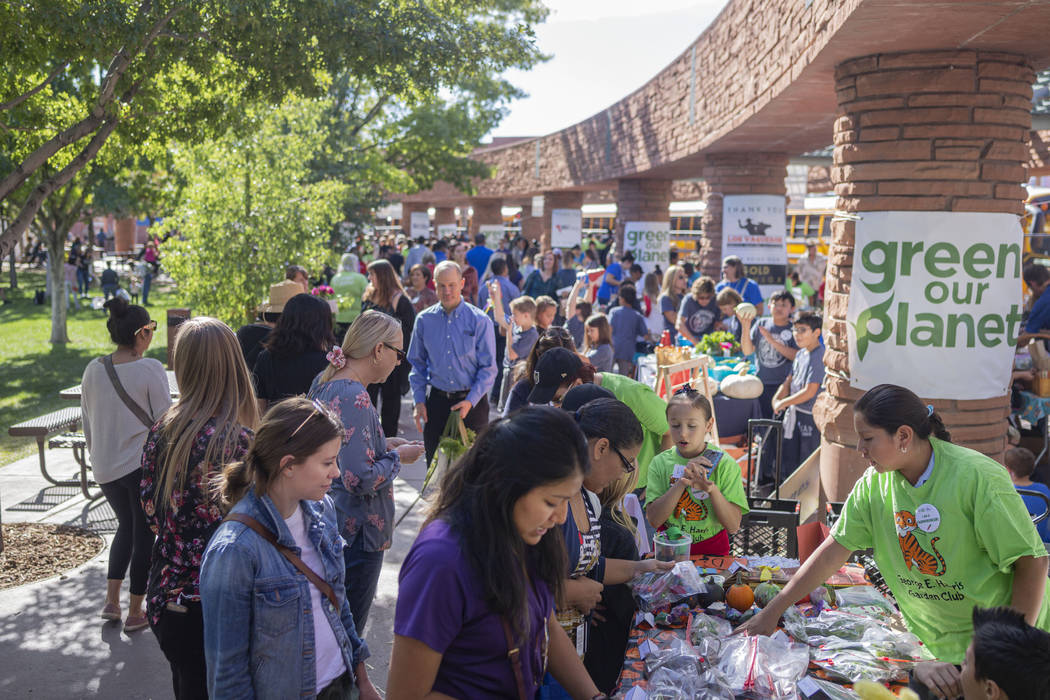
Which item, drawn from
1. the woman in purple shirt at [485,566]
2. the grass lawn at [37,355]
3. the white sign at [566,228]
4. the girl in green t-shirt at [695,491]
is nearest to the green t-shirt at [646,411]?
the girl in green t-shirt at [695,491]

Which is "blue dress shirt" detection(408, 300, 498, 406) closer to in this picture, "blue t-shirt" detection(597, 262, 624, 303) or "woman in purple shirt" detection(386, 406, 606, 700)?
"woman in purple shirt" detection(386, 406, 606, 700)

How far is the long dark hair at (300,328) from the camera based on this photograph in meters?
5.24

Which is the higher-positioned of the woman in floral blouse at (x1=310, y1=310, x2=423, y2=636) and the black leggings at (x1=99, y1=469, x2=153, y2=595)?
the woman in floral blouse at (x1=310, y1=310, x2=423, y2=636)

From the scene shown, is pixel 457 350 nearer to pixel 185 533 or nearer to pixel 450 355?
pixel 450 355

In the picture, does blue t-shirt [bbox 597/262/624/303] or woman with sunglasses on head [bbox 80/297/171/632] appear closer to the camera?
woman with sunglasses on head [bbox 80/297/171/632]

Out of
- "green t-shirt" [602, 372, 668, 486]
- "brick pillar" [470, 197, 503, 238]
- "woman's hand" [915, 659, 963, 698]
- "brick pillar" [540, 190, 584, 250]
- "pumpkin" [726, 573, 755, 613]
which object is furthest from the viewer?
"brick pillar" [470, 197, 503, 238]

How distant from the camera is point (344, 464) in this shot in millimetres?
4059

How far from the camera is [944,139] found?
5.75 m

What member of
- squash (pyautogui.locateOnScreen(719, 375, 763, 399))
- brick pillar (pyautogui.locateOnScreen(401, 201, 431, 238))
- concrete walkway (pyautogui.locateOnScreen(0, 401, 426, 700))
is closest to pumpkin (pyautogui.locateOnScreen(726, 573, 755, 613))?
concrete walkway (pyautogui.locateOnScreen(0, 401, 426, 700))

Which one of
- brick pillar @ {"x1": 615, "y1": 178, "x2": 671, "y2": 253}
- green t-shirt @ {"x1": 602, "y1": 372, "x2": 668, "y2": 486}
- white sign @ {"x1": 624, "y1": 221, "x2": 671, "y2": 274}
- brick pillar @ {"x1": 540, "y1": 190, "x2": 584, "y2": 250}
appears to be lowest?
green t-shirt @ {"x1": 602, "y1": 372, "x2": 668, "y2": 486}

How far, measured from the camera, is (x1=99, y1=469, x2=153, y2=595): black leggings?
4992 millimetres

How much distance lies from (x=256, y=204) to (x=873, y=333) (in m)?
8.05

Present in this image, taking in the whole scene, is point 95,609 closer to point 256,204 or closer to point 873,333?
point 873,333

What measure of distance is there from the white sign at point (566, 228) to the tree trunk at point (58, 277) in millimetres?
11287
